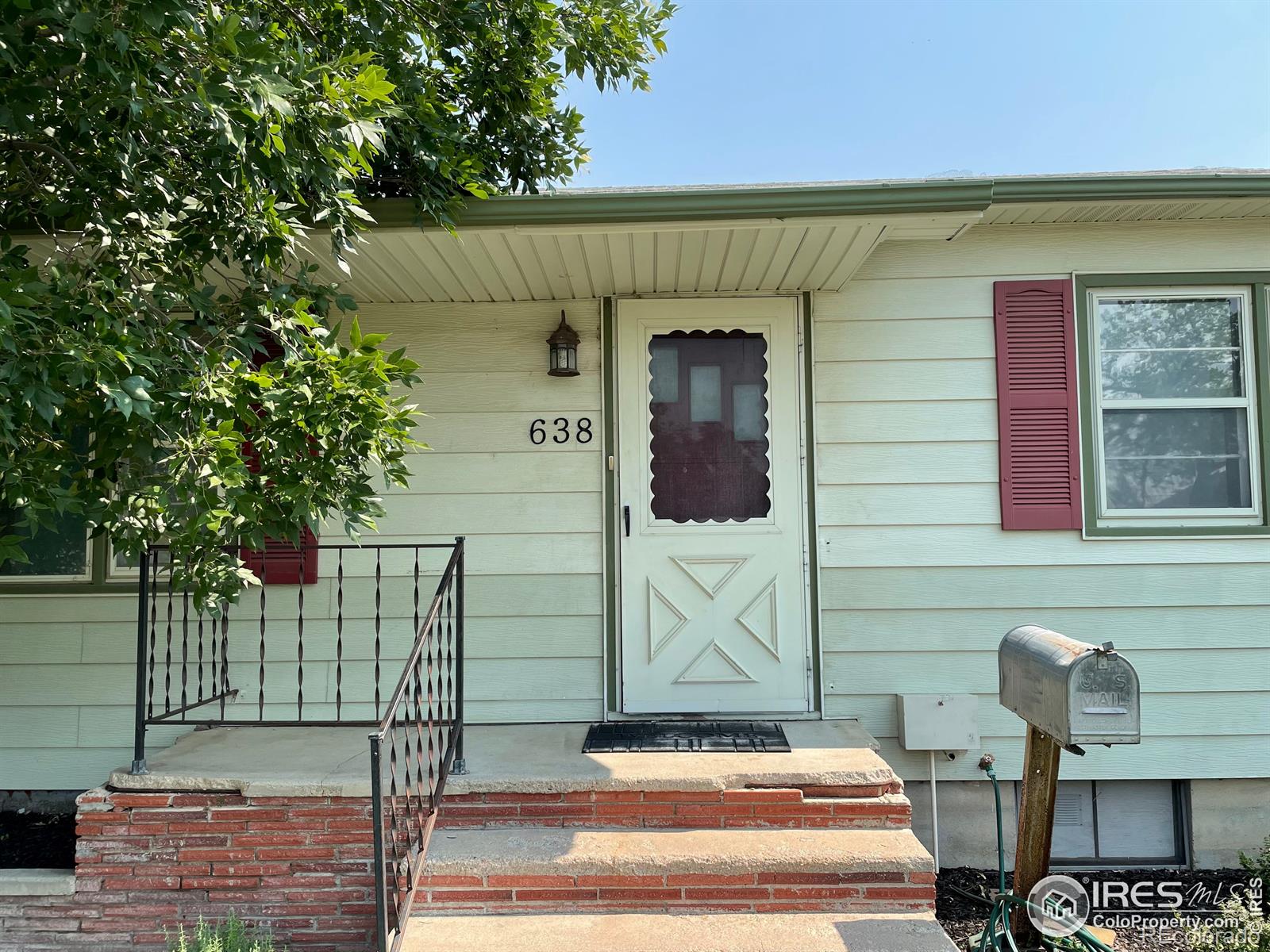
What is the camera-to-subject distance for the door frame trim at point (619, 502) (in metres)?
4.01

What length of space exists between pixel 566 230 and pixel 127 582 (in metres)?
2.73

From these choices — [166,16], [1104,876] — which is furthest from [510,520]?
[1104,876]

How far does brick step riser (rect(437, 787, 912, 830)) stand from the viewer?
10.2 ft

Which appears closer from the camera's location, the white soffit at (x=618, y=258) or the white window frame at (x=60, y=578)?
the white soffit at (x=618, y=258)

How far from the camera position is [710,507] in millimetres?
4109

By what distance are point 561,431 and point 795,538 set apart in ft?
4.08

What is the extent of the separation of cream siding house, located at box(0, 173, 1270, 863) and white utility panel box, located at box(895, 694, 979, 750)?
0.27 feet

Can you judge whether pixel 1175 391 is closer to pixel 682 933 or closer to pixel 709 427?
pixel 709 427

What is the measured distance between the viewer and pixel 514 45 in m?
3.38

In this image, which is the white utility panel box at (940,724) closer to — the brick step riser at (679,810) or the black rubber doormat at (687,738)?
the black rubber doormat at (687,738)

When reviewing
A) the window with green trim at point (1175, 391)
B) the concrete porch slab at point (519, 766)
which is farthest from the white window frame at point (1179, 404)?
the concrete porch slab at point (519, 766)

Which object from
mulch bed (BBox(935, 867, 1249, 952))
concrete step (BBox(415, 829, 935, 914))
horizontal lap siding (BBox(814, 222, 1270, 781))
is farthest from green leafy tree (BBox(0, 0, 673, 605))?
mulch bed (BBox(935, 867, 1249, 952))

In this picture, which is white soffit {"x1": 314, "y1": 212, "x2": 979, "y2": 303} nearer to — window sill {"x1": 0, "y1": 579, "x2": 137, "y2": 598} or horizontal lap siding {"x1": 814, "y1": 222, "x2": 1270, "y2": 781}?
horizontal lap siding {"x1": 814, "y1": 222, "x2": 1270, "y2": 781}

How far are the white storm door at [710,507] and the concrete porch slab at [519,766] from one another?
436 mm
